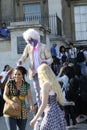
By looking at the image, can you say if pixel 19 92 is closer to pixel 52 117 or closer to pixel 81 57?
pixel 52 117

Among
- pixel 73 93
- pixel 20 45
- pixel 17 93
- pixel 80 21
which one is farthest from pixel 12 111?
pixel 80 21

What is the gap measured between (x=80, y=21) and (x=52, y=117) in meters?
24.0

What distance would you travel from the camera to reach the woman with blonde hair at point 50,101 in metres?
7.11

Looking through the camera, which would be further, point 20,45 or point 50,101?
point 20,45

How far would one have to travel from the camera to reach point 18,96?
791 cm

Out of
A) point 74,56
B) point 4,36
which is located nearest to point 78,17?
point 74,56

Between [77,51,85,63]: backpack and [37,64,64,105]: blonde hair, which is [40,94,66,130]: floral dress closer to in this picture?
[37,64,64,105]: blonde hair

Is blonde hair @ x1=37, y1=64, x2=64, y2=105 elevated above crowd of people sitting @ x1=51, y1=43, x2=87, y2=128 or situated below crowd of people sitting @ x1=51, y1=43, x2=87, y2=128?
above

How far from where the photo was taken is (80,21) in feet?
101

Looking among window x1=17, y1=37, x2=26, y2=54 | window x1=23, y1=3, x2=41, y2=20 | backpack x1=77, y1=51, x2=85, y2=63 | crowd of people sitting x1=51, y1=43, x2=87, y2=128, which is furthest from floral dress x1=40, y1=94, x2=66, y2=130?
window x1=23, y1=3, x2=41, y2=20

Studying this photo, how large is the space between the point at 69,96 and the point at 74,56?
1125 centimetres

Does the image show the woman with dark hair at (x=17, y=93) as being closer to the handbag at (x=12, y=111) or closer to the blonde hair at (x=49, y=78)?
the handbag at (x=12, y=111)

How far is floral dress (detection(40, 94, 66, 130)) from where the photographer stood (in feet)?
23.6

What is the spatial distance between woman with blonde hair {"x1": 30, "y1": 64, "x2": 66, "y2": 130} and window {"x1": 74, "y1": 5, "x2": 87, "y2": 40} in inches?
923
